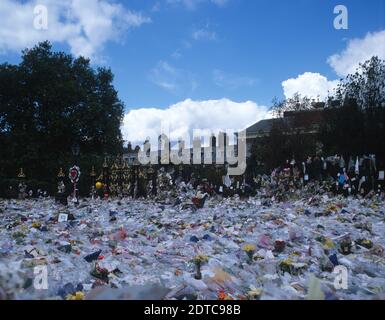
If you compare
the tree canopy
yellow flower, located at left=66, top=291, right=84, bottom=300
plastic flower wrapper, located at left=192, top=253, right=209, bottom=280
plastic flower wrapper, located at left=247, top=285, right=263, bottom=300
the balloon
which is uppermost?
the tree canopy

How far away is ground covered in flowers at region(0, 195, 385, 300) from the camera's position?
2812 mm

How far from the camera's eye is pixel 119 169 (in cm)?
1703

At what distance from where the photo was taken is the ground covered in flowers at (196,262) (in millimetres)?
2812

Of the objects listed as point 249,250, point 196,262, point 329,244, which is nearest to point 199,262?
point 196,262

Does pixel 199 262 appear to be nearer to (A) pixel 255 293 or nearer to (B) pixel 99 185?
(A) pixel 255 293

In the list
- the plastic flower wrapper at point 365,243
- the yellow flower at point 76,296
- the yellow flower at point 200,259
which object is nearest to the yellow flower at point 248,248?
the yellow flower at point 200,259

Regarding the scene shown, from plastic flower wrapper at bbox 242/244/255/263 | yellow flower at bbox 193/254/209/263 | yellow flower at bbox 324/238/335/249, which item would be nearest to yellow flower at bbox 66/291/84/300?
yellow flower at bbox 193/254/209/263

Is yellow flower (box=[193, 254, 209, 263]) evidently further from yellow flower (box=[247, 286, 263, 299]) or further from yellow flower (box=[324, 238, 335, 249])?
yellow flower (box=[324, 238, 335, 249])

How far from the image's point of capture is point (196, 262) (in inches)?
136

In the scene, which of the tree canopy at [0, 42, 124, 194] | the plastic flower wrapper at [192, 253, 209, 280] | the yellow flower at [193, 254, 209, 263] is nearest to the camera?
the plastic flower wrapper at [192, 253, 209, 280]

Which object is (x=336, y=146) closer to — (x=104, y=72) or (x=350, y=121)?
(x=350, y=121)

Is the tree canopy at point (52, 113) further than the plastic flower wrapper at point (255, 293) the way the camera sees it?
Yes

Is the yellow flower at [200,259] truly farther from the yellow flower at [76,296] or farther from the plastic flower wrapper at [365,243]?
the plastic flower wrapper at [365,243]
